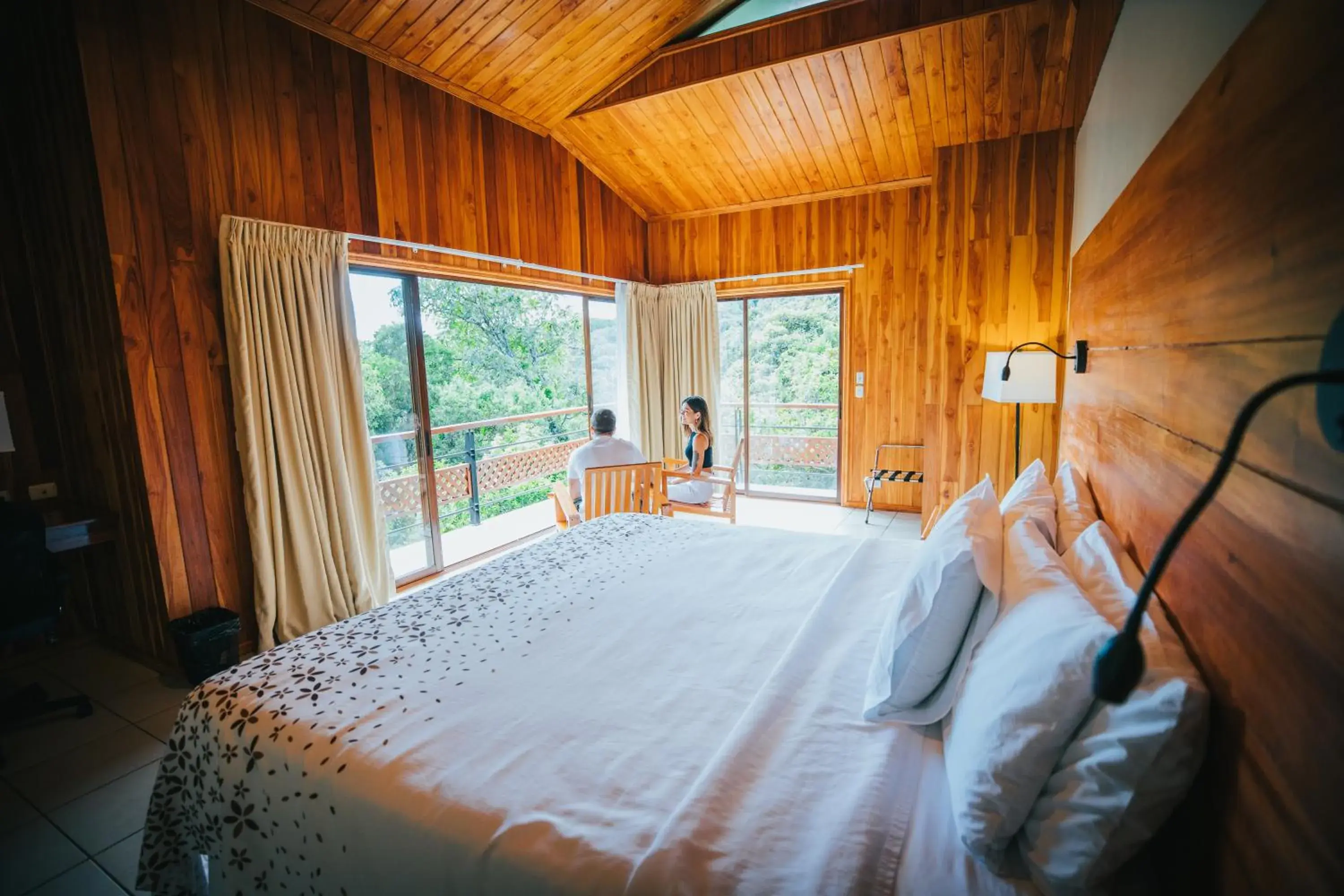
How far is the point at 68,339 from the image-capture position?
2799 mm

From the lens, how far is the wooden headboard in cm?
53

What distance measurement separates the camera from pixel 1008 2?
9.92 ft

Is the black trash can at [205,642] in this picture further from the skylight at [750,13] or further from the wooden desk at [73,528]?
the skylight at [750,13]

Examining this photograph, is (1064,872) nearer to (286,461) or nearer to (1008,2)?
(286,461)

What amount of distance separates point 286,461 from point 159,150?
4.74ft

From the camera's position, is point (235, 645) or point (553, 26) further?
point (553, 26)

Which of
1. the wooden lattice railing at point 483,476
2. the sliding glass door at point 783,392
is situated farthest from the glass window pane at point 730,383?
the wooden lattice railing at point 483,476

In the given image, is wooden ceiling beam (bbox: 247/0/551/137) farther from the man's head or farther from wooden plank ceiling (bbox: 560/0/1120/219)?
the man's head

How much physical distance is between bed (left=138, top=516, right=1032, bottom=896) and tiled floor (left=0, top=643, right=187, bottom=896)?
605mm

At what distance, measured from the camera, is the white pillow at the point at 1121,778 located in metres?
0.71

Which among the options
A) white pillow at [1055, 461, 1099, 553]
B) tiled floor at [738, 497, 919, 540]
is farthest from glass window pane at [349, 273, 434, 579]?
white pillow at [1055, 461, 1099, 553]

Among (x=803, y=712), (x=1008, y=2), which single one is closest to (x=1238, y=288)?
(x=803, y=712)

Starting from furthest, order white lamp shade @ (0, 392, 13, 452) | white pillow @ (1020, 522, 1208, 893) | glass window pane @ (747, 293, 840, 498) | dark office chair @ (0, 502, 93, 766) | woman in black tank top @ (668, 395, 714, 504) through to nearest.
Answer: glass window pane @ (747, 293, 840, 498)
woman in black tank top @ (668, 395, 714, 504)
white lamp shade @ (0, 392, 13, 452)
dark office chair @ (0, 502, 93, 766)
white pillow @ (1020, 522, 1208, 893)

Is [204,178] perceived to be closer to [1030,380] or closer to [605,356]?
[605,356]
